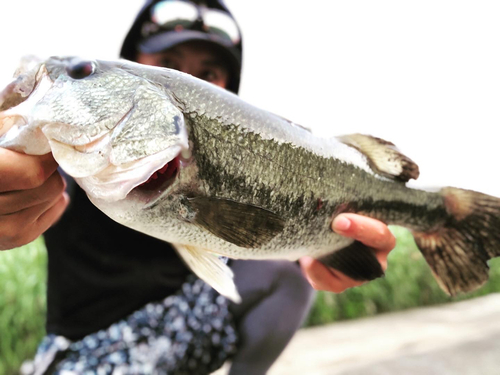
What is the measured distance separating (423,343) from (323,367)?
1057 mm

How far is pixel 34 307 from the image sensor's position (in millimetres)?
2736

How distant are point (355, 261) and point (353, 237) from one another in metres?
0.14

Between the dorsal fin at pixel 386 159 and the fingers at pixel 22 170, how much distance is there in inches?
35.2

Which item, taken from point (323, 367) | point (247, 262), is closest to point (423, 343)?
point (323, 367)

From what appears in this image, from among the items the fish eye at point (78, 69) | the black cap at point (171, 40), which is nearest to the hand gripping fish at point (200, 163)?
the fish eye at point (78, 69)

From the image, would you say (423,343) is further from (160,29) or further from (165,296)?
(160,29)

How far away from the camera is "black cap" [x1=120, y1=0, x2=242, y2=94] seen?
191 cm

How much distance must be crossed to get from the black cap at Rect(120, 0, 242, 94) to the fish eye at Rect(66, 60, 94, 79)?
3.46 feet

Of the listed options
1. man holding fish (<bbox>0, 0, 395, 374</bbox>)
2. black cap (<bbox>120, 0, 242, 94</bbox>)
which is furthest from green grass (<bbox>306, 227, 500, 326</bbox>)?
black cap (<bbox>120, 0, 242, 94</bbox>)

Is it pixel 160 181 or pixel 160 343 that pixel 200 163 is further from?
pixel 160 343

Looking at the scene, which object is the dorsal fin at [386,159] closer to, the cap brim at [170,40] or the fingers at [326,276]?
the fingers at [326,276]

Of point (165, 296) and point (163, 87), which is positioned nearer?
point (163, 87)

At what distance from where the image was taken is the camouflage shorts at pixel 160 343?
175 cm

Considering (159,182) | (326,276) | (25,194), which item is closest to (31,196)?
(25,194)
